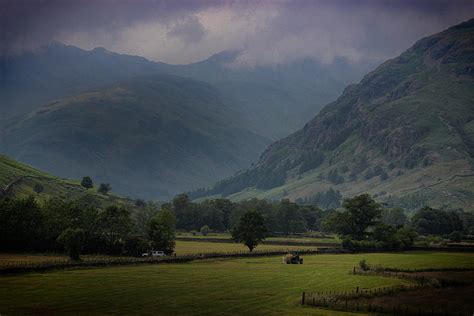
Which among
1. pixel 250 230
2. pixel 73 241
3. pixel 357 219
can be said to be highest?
pixel 357 219

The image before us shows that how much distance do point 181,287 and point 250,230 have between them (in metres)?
81.6

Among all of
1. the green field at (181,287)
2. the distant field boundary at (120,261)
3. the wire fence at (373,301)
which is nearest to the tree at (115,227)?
the distant field boundary at (120,261)

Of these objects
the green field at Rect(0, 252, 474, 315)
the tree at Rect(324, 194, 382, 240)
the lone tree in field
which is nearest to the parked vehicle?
the green field at Rect(0, 252, 474, 315)

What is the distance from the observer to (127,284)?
9394 centimetres

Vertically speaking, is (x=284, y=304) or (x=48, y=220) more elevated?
(x=48, y=220)

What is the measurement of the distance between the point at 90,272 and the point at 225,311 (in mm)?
39604

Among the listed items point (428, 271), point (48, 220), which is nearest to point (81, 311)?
point (428, 271)

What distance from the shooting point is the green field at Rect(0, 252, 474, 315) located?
7600cm

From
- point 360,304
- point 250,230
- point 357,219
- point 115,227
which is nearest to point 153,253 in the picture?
point 115,227

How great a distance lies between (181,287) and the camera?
3654 inches

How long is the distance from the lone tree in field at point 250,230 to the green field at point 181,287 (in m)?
39.3

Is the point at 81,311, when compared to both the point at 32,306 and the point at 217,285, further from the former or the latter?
the point at 217,285

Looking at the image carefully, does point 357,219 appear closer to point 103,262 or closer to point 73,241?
point 73,241

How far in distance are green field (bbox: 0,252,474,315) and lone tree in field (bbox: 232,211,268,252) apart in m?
39.3
